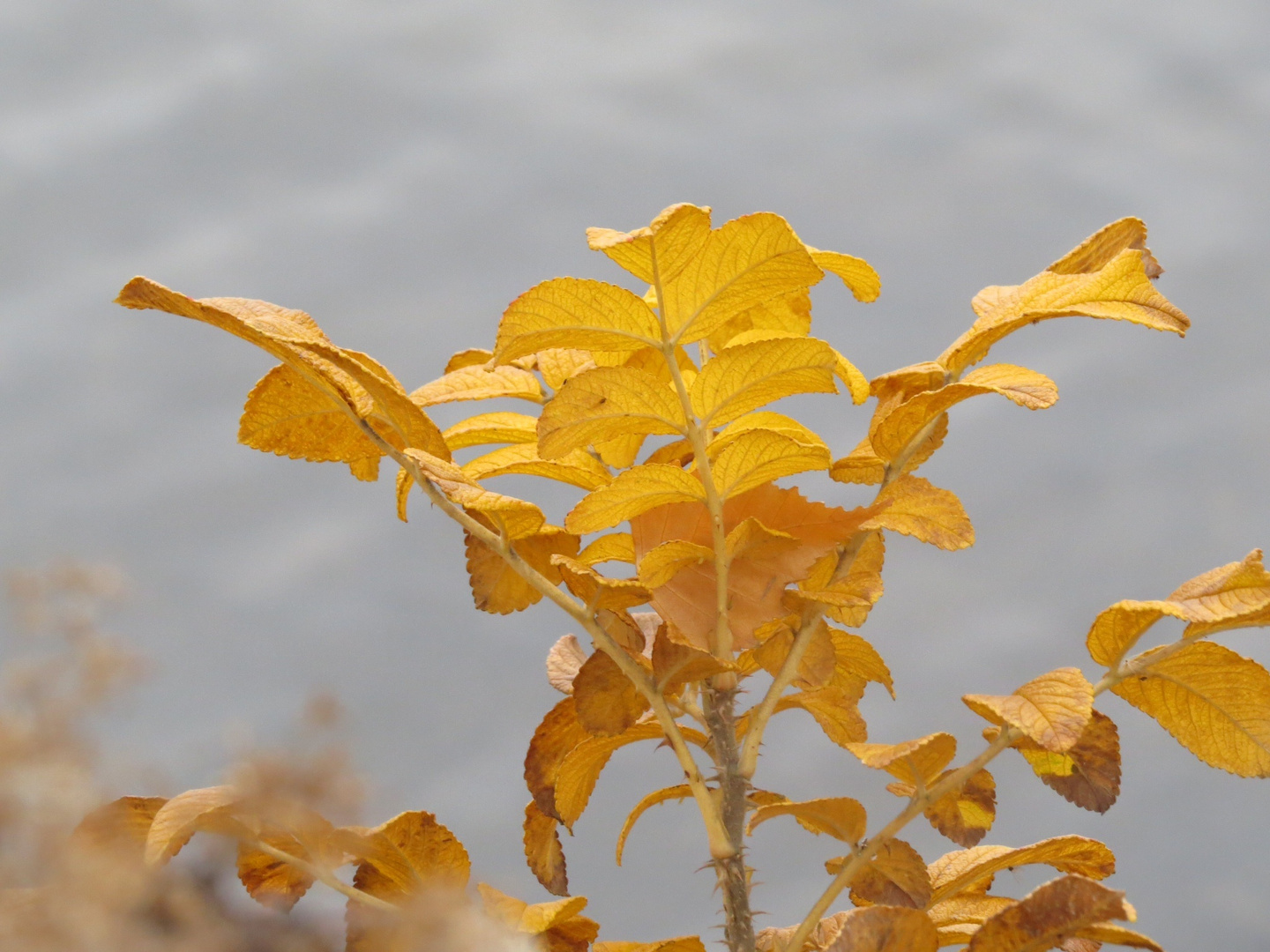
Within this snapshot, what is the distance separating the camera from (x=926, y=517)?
0.45 m

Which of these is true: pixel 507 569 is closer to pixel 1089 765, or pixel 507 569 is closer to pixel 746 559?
pixel 746 559

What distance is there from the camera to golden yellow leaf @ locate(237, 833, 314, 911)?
494 mm

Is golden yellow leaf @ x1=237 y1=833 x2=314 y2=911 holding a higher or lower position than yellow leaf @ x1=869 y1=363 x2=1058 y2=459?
lower

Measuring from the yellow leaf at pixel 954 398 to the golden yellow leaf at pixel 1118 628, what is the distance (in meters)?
0.08

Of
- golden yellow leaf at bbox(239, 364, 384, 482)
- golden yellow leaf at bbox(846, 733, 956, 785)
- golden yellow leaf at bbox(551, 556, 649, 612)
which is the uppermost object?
golden yellow leaf at bbox(239, 364, 384, 482)

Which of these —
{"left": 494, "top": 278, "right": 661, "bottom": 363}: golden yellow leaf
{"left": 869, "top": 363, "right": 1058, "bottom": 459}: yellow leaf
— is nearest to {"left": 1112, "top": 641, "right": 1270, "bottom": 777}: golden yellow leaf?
{"left": 869, "top": 363, "right": 1058, "bottom": 459}: yellow leaf

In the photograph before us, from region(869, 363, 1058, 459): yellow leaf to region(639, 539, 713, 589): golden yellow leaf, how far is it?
83 mm

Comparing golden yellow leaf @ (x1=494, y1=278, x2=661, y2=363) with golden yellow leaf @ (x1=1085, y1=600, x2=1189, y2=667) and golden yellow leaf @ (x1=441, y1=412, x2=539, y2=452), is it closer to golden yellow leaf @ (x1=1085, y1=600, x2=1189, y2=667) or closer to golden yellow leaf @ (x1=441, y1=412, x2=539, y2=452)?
golden yellow leaf @ (x1=441, y1=412, x2=539, y2=452)

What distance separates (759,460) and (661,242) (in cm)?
9

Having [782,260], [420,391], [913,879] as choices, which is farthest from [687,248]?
[913,879]

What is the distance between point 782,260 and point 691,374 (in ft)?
0.43

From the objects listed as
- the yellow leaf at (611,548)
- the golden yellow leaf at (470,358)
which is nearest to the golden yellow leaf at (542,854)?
the yellow leaf at (611,548)

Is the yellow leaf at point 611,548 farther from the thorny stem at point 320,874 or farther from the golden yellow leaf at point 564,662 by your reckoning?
the thorny stem at point 320,874

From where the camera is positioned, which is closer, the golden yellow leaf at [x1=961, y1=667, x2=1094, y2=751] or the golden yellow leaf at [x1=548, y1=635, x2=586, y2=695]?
the golden yellow leaf at [x1=961, y1=667, x2=1094, y2=751]
